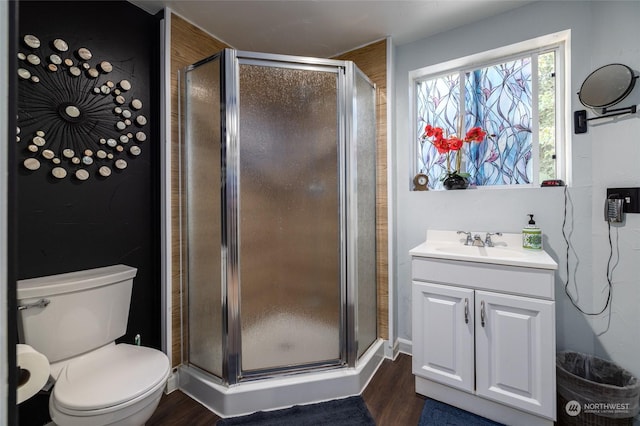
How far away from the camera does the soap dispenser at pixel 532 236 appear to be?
1646 mm

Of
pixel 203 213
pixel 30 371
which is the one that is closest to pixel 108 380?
pixel 30 371

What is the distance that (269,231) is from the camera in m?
1.65

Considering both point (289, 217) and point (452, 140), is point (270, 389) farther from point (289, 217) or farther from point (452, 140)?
point (452, 140)

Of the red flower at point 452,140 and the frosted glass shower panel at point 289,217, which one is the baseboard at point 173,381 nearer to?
the frosted glass shower panel at point 289,217

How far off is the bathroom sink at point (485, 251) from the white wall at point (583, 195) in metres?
0.07

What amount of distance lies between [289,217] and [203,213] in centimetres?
53

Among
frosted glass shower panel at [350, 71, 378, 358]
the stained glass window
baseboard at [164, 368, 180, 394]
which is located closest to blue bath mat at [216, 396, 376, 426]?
frosted glass shower panel at [350, 71, 378, 358]

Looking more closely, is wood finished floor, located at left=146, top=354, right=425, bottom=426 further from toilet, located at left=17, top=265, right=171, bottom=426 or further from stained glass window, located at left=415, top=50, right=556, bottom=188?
stained glass window, located at left=415, top=50, right=556, bottom=188

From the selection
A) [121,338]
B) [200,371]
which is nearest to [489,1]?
[200,371]

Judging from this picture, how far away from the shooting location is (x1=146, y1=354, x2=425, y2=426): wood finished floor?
58.2 inches

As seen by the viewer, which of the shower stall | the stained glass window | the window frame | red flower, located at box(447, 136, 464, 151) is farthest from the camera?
red flower, located at box(447, 136, 464, 151)

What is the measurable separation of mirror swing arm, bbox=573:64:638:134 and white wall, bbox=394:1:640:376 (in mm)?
48

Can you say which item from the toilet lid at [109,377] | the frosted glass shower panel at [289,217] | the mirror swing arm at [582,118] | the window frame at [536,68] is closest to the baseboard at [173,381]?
the toilet lid at [109,377]

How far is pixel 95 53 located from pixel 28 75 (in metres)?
0.35
